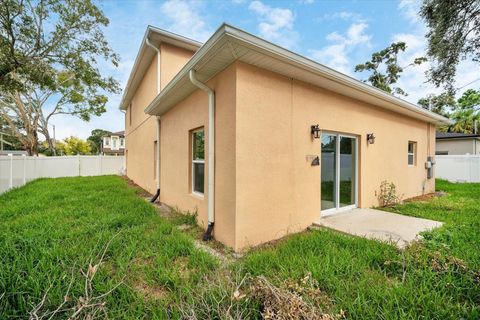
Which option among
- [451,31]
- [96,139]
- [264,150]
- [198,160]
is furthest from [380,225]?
[96,139]

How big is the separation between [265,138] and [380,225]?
291 centimetres

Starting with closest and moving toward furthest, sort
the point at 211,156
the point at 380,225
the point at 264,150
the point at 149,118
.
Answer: the point at 264,150
the point at 211,156
the point at 380,225
the point at 149,118

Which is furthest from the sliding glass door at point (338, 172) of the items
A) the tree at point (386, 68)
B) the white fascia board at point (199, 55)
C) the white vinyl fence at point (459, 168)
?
the tree at point (386, 68)

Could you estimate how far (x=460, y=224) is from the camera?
4.12 metres

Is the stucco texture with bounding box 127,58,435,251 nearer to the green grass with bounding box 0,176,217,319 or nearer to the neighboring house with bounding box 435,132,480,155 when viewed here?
the green grass with bounding box 0,176,217,319

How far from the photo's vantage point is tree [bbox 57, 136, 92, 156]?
32.6 m

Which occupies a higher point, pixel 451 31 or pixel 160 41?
pixel 451 31

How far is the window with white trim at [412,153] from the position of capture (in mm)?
7622

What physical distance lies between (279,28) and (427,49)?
5.06 metres

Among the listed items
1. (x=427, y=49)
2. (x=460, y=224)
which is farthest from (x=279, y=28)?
(x=460, y=224)

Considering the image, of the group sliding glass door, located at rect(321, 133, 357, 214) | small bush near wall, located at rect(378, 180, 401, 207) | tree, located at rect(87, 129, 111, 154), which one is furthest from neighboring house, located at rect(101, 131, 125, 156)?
small bush near wall, located at rect(378, 180, 401, 207)

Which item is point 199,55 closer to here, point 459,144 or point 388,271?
point 388,271

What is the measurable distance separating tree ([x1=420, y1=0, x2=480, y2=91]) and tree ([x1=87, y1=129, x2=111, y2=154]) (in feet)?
175

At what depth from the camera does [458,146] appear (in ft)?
50.0
